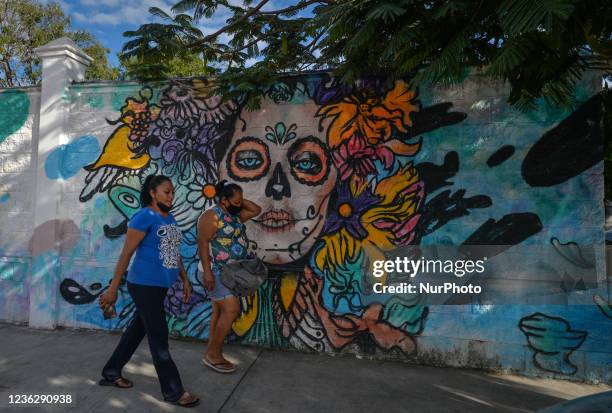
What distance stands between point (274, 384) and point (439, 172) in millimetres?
2390

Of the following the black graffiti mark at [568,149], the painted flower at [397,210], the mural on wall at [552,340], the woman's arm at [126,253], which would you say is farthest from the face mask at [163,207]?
the mural on wall at [552,340]

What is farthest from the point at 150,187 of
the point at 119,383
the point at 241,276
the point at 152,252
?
the point at 119,383

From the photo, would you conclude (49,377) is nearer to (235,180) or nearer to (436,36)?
(235,180)

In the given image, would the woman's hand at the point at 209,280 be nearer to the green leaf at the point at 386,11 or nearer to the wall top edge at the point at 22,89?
the green leaf at the point at 386,11

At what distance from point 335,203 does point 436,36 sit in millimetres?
1878

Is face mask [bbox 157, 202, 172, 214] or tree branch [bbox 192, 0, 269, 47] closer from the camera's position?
face mask [bbox 157, 202, 172, 214]

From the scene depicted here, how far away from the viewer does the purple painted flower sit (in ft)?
12.9

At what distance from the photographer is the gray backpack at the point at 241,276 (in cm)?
340

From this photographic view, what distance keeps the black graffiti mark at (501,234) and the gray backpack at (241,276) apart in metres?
1.93

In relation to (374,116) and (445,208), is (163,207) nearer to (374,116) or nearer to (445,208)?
(374,116)

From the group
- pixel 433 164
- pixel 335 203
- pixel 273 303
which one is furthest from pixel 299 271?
pixel 433 164

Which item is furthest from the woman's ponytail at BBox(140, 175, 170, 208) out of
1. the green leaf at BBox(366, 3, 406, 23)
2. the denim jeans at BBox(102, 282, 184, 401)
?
the green leaf at BBox(366, 3, 406, 23)

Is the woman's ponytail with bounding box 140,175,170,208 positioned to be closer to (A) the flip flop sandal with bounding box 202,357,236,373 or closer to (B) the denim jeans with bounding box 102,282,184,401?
(B) the denim jeans with bounding box 102,282,184,401

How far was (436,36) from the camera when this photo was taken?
251 centimetres
